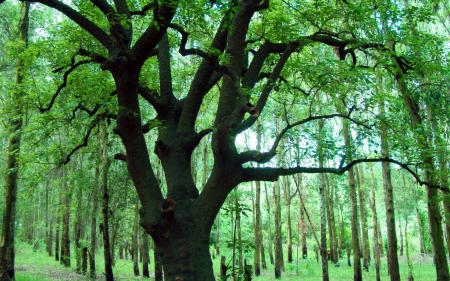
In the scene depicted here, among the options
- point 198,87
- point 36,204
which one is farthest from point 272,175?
point 36,204

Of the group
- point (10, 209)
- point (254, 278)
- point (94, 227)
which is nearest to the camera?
point (10, 209)

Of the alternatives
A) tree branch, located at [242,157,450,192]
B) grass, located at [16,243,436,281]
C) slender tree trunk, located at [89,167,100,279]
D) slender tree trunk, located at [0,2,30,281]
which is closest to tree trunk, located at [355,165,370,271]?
grass, located at [16,243,436,281]

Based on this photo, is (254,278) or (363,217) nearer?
(254,278)

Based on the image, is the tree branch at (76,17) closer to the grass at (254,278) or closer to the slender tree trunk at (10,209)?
the slender tree trunk at (10,209)

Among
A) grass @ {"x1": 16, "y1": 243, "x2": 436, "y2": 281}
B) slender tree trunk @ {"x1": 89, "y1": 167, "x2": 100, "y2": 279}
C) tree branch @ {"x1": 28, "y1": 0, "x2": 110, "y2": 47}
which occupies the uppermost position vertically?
tree branch @ {"x1": 28, "y1": 0, "x2": 110, "y2": 47}

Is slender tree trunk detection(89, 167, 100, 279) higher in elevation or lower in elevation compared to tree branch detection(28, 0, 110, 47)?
lower

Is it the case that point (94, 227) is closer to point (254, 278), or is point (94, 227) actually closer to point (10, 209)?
point (10, 209)

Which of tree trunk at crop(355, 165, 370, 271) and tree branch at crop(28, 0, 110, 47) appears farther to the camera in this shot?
tree trunk at crop(355, 165, 370, 271)

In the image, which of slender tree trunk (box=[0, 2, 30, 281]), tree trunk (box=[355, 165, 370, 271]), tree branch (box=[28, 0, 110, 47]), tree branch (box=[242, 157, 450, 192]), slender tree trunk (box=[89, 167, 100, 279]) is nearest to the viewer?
tree branch (box=[28, 0, 110, 47])

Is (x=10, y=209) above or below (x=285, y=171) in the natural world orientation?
below

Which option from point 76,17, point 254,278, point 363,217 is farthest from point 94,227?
point 363,217

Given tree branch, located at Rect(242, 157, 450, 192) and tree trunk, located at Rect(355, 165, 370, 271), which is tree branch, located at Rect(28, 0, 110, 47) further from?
tree trunk, located at Rect(355, 165, 370, 271)

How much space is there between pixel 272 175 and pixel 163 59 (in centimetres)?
308

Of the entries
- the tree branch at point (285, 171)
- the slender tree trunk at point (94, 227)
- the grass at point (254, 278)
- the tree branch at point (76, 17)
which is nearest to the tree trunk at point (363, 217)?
the grass at point (254, 278)
